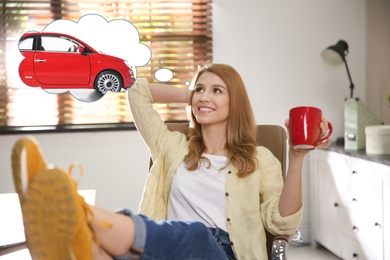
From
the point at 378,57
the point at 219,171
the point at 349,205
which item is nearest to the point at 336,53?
the point at 378,57

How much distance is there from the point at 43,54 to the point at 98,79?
39cm

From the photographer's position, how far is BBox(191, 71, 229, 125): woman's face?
1955mm

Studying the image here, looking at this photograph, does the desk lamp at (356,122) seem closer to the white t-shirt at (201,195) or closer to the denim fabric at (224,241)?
the white t-shirt at (201,195)

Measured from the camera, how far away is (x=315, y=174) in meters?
3.66

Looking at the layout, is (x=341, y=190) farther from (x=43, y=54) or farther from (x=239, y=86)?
(x=43, y=54)

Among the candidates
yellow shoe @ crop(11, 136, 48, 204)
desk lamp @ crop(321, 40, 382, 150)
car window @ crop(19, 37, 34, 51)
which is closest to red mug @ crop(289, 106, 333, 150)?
yellow shoe @ crop(11, 136, 48, 204)

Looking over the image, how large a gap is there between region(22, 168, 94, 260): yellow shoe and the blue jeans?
137mm

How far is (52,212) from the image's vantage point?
1.06 metres

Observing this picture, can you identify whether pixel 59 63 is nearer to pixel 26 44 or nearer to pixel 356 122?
pixel 26 44

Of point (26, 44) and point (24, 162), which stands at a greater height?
point (26, 44)

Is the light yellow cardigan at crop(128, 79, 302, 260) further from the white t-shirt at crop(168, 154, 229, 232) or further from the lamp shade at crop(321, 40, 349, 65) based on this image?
the lamp shade at crop(321, 40, 349, 65)

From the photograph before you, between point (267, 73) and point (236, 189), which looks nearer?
point (236, 189)

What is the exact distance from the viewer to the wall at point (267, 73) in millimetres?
3488

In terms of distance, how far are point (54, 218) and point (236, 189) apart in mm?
932
